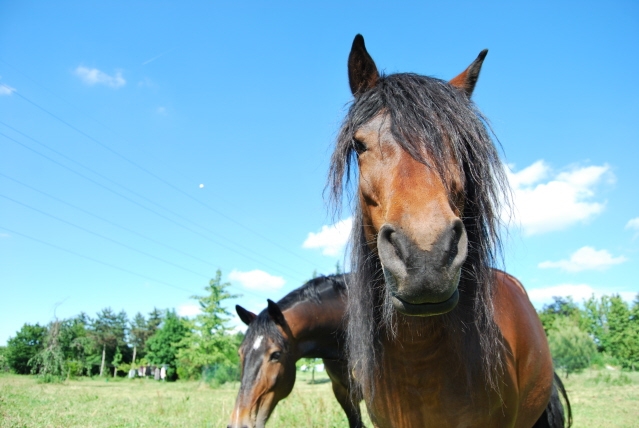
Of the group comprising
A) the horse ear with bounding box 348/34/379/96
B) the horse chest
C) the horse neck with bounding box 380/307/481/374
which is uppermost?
the horse ear with bounding box 348/34/379/96

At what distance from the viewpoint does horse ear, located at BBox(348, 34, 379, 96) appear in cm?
231

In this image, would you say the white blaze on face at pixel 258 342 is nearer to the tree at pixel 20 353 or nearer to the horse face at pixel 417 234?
the horse face at pixel 417 234

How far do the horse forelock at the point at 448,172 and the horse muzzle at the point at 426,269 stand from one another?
450 mm

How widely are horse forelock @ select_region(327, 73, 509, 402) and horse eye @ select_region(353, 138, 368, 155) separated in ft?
0.15

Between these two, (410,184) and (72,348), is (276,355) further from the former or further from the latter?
(72,348)

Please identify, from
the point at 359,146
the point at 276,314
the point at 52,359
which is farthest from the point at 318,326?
the point at 52,359

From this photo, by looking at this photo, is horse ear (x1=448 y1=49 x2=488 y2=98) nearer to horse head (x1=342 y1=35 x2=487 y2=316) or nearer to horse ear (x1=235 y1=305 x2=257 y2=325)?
horse head (x1=342 y1=35 x2=487 y2=316)

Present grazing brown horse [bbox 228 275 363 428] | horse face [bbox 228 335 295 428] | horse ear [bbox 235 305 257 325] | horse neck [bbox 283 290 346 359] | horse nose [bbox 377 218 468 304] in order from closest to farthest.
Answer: horse nose [bbox 377 218 468 304]
horse face [bbox 228 335 295 428]
grazing brown horse [bbox 228 275 363 428]
horse neck [bbox 283 290 346 359]
horse ear [bbox 235 305 257 325]

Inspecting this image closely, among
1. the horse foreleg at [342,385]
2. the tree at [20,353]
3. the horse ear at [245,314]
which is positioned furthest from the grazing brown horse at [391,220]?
the tree at [20,353]

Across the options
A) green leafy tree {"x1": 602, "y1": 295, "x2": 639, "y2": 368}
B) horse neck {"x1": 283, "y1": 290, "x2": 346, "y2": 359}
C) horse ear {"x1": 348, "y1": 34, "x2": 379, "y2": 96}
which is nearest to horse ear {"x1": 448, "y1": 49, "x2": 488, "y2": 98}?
horse ear {"x1": 348, "y1": 34, "x2": 379, "y2": 96}

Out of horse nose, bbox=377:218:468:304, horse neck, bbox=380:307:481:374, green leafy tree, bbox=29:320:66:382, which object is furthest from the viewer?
green leafy tree, bbox=29:320:66:382

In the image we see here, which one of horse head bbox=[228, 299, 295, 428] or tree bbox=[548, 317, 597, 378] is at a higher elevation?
horse head bbox=[228, 299, 295, 428]

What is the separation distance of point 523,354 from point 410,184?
5.79 ft

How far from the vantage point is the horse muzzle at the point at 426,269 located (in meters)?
1.46
